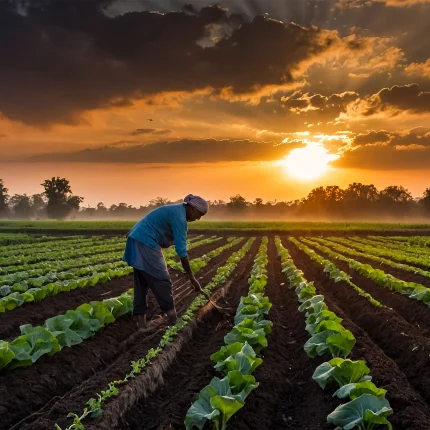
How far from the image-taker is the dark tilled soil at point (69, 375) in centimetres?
486

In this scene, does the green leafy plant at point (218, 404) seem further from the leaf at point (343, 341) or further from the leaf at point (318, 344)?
the leaf at point (318, 344)

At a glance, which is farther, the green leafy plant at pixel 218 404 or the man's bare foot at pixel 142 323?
the man's bare foot at pixel 142 323

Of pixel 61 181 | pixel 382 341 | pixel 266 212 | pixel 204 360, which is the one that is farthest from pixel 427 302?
pixel 266 212

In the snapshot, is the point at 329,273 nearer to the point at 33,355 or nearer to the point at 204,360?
the point at 204,360

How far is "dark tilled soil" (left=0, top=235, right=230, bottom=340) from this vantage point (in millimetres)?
8333

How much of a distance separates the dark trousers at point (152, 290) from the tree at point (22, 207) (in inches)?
6145

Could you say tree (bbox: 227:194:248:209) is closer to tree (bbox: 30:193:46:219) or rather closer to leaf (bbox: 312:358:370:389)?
tree (bbox: 30:193:46:219)

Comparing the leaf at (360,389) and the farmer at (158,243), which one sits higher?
the farmer at (158,243)

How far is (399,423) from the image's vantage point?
426cm

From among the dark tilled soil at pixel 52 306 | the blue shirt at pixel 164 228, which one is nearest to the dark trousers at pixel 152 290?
the blue shirt at pixel 164 228

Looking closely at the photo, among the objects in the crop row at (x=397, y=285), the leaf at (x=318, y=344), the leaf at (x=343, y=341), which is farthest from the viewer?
the crop row at (x=397, y=285)

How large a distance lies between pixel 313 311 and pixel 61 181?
105 meters

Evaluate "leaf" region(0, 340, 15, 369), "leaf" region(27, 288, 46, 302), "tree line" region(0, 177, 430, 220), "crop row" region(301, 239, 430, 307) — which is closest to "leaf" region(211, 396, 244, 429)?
"leaf" region(0, 340, 15, 369)

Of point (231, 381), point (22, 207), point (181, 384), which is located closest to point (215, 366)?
point (231, 381)
